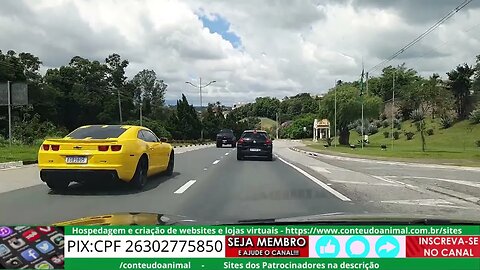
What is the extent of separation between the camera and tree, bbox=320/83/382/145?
55031 millimetres

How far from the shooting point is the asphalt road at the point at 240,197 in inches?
371

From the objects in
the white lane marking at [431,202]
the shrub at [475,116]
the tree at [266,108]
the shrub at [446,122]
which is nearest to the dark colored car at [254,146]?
the white lane marking at [431,202]

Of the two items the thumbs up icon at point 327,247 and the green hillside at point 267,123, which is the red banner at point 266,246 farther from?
the green hillside at point 267,123

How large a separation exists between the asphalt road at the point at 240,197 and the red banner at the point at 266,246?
3.75 m

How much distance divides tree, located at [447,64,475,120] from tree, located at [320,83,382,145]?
1457cm

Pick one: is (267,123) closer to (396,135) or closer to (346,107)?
(396,135)

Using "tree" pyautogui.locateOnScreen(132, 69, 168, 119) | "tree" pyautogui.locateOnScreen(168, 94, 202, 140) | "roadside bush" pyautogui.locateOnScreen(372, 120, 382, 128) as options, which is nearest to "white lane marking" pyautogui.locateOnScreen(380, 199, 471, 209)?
"tree" pyautogui.locateOnScreen(168, 94, 202, 140)

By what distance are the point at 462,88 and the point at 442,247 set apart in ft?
227

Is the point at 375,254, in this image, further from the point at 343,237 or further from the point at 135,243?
the point at 135,243

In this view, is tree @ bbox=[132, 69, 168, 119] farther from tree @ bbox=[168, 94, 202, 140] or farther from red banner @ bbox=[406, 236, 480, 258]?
red banner @ bbox=[406, 236, 480, 258]

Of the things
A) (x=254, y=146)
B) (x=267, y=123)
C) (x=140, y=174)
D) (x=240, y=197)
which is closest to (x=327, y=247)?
(x=240, y=197)

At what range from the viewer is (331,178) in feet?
55.7

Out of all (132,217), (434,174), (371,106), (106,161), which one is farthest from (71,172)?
(371,106)

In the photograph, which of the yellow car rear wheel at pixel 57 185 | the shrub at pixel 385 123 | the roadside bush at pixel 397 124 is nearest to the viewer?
the yellow car rear wheel at pixel 57 185
